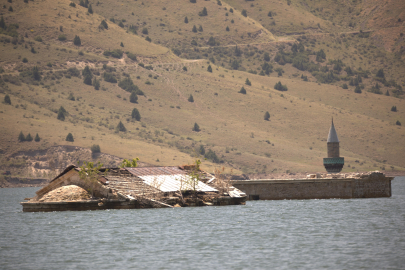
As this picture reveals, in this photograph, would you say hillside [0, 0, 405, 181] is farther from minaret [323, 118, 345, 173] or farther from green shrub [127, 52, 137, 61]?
minaret [323, 118, 345, 173]

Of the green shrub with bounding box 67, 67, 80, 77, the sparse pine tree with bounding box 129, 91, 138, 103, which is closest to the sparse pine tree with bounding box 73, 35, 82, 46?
the green shrub with bounding box 67, 67, 80, 77

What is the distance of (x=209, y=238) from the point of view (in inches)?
1421

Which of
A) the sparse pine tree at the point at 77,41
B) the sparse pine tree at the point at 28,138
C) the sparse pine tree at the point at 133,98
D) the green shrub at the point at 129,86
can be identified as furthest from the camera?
the sparse pine tree at the point at 77,41

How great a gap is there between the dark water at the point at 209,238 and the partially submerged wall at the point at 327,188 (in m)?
6.52

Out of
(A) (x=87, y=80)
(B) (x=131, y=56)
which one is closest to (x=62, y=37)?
(B) (x=131, y=56)

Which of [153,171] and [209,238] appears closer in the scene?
[209,238]

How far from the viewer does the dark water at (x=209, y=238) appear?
28.2 meters

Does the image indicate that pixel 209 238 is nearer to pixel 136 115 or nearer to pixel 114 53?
pixel 136 115

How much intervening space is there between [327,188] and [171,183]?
15436 millimetres

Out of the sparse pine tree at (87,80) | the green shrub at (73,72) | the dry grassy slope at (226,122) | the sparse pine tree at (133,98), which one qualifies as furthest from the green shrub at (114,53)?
the sparse pine tree at (133,98)

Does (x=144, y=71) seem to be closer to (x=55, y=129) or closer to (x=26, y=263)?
(x=55, y=129)

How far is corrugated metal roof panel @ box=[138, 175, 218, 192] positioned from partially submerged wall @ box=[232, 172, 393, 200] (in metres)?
7.90

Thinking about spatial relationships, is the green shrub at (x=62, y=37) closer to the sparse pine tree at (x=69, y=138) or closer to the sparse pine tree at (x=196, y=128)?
the sparse pine tree at (x=196, y=128)

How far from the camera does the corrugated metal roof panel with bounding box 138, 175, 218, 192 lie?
5328 cm
